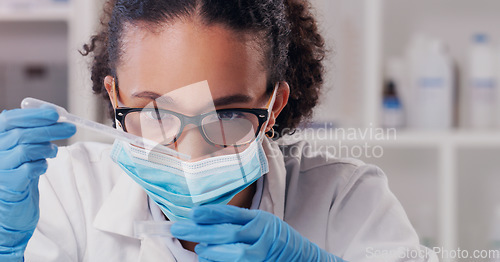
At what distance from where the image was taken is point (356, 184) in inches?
34.6

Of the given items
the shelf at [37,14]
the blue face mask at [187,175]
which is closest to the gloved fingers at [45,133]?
the blue face mask at [187,175]

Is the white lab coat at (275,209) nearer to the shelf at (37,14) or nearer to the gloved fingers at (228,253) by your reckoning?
the gloved fingers at (228,253)

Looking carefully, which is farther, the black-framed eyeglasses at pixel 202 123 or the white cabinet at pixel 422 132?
the white cabinet at pixel 422 132

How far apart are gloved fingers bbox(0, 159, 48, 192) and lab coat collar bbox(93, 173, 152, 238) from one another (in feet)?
0.56

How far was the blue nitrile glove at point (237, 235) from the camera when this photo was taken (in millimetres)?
620

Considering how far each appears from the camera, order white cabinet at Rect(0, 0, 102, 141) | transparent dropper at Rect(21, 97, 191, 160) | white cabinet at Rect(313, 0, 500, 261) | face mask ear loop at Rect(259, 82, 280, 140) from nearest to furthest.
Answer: transparent dropper at Rect(21, 97, 191, 160), face mask ear loop at Rect(259, 82, 280, 140), white cabinet at Rect(313, 0, 500, 261), white cabinet at Rect(0, 0, 102, 141)

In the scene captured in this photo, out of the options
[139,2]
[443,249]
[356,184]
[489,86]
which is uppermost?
[139,2]

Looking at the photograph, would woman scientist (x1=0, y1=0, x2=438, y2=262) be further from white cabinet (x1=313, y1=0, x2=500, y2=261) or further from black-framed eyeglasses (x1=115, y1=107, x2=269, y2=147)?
white cabinet (x1=313, y1=0, x2=500, y2=261)

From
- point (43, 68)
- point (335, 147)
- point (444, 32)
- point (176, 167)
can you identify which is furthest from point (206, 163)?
point (43, 68)

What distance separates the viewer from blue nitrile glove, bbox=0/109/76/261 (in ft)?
2.11

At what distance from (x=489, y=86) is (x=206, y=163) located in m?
0.93

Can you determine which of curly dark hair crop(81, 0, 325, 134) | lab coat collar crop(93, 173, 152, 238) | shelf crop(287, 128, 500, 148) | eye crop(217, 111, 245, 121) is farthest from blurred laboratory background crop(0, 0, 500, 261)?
eye crop(217, 111, 245, 121)

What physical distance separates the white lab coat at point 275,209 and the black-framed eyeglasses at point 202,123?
0.10m

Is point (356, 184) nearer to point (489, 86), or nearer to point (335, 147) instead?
point (335, 147)
